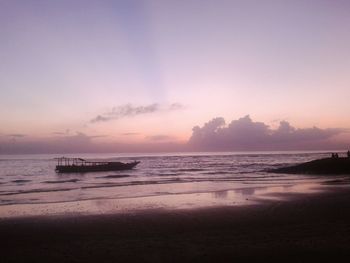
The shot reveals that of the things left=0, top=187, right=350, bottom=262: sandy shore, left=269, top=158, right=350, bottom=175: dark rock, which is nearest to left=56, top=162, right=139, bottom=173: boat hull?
left=269, top=158, right=350, bottom=175: dark rock

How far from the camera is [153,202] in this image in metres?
24.1

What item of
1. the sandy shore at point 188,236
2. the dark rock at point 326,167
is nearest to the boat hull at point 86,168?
the dark rock at point 326,167

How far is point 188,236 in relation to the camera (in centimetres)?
1342

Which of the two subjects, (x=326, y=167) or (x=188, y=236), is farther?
(x=326, y=167)

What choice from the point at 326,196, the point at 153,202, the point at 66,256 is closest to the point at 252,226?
the point at 66,256

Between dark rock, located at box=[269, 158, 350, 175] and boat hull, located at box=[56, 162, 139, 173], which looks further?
boat hull, located at box=[56, 162, 139, 173]

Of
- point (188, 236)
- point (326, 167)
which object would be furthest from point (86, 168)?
point (188, 236)

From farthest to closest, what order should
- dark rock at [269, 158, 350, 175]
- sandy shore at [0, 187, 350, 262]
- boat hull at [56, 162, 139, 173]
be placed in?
boat hull at [56, 162, 139, 173], dark rock at [269, 158, 350, 175], sandy shore at [0, 187, 350, 262]

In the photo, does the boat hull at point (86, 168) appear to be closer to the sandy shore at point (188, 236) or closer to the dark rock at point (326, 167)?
the dark rock at point (326, 167)

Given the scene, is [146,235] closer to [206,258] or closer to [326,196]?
[206,258]

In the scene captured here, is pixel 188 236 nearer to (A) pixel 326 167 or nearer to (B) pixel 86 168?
(A) pixel 326 167

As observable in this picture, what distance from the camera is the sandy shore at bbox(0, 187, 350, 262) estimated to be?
1088 cm

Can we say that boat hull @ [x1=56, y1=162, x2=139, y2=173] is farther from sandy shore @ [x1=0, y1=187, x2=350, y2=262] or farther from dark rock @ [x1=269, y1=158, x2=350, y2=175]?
sandy shore @ [x1=0, y1=187, x2=350, y2=262]

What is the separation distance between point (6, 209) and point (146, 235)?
42.2 ft
